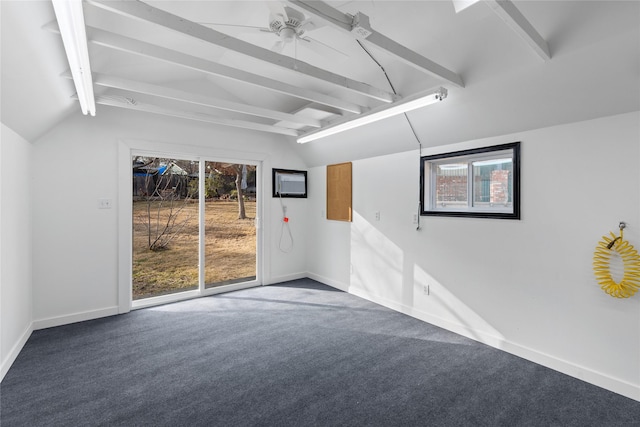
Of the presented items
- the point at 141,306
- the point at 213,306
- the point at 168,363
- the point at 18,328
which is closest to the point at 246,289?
the point at 213,306

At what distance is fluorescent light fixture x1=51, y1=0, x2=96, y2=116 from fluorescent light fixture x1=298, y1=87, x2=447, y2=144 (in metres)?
2.33

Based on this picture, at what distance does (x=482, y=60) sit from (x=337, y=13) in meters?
1.49

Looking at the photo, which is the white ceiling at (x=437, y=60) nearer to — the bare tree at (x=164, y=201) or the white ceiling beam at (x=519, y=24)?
the white ceiling beam at (x=519, y=24)

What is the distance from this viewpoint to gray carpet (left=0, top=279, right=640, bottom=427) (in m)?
2.09

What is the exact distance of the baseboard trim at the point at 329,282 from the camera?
4977mm

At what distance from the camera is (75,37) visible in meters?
1.62

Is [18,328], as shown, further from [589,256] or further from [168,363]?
[589,256]

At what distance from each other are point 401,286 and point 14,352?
158 inches

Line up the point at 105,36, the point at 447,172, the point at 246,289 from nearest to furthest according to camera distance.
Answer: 1. the point at 105,36
2. the point at 447,172
3. the point at 246,289

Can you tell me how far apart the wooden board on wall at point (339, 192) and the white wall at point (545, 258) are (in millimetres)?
909

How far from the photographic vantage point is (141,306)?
4102 millimetres

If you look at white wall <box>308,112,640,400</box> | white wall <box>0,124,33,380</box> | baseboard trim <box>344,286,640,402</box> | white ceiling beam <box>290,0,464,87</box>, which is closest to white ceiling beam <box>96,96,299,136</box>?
white wall <box>0,124,33,380</box>

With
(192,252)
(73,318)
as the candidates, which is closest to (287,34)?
(192,252)

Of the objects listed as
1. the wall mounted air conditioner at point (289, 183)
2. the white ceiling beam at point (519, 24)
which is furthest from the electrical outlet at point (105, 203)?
the white ceiling beam at point (519, 24)
